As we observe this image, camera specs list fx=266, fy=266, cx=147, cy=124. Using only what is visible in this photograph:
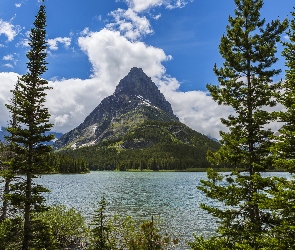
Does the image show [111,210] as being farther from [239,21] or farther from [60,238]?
[239,21]

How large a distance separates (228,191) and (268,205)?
16.9 ft

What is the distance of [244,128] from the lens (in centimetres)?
1952

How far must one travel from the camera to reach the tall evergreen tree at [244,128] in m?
18.0

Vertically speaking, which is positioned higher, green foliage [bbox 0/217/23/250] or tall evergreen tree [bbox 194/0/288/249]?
tall evergreen tree [bbox 194/0/288/249]

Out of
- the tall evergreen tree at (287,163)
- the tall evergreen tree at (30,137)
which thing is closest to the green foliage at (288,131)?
the tall evergreen tree at (287,163)

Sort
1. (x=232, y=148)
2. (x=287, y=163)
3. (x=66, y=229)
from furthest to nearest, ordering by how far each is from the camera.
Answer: (x=66, y=229), (x=232, y=148), (x=287, y=163)

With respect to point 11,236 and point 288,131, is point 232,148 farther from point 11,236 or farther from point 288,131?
point 11,236

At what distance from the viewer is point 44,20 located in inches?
981

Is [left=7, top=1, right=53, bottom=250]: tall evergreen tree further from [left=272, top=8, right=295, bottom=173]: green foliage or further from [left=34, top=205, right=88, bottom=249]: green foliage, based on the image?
[left=272, top=8, right=295, bottom=173]: green foliage

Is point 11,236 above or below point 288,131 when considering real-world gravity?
below

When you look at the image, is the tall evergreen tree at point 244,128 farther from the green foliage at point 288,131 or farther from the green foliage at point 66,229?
the green foliage at point 66,229

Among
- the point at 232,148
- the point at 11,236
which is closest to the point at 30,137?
the point at 11,236

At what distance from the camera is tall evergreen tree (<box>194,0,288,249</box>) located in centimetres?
1805

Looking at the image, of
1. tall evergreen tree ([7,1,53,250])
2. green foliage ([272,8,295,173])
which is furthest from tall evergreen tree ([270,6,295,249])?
tall evergreen tree ([7,1,53,250])
